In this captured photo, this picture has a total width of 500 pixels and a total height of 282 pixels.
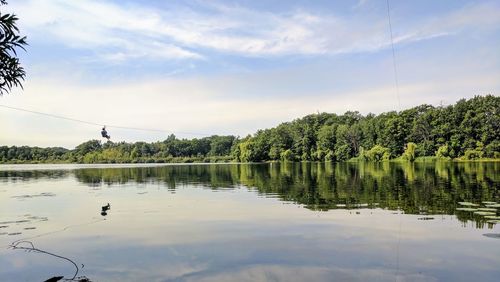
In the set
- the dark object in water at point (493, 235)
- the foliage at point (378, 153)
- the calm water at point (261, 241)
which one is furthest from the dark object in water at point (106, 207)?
the foliage at point (378, 153)

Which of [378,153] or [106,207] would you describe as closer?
[106,207]

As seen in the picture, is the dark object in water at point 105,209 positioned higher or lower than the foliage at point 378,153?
lower

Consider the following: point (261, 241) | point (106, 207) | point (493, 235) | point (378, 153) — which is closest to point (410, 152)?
point (378, 153)

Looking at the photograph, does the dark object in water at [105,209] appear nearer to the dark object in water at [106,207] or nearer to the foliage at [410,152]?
the dark object in water at [106,207]

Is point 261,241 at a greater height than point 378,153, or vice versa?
point 378,153

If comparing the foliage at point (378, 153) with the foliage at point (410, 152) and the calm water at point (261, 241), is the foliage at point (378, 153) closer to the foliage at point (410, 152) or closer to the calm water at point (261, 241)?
the foliage at point (410, 152)

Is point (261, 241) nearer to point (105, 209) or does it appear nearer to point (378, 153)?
point (105, 209)

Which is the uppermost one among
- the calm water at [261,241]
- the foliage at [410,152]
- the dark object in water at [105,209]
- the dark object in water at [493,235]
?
the foliage at [410,152]

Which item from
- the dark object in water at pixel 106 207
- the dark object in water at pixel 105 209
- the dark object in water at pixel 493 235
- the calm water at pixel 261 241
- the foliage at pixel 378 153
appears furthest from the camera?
the foliage at pixel 378 153

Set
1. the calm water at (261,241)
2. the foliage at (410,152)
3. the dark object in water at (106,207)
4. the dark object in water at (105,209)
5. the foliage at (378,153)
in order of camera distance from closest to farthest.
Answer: the calm water at (261,241) → the dark object in water at (105,209) → the dark object in water at (106,207) → the foliage at (410,152) → the foliage at (378,153)

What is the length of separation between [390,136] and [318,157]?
38.6 m

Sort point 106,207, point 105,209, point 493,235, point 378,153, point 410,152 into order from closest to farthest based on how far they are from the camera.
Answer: point 493,235 < point 105,209 < point 106,207 < point 410,152 < point 378,153

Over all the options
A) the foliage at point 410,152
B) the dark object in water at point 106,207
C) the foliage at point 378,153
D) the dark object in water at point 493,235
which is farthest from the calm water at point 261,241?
the foliage at point 378,153

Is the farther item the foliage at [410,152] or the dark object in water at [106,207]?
the foliage at [410,152]
